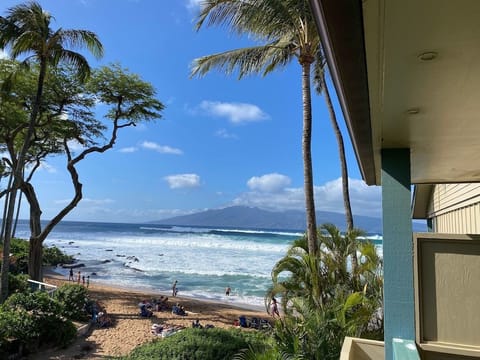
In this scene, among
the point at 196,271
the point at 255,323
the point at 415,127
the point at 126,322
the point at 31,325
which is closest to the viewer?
the point at 415,127

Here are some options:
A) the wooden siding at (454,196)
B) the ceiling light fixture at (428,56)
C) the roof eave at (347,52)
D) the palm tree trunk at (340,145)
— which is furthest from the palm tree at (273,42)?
the ceiling light fixture at (428,56)

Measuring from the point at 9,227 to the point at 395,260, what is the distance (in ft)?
36.7

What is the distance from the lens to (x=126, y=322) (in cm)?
1133

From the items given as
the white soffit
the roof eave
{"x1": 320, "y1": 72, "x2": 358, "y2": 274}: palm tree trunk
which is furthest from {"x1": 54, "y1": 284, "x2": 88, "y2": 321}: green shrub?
the roof eave

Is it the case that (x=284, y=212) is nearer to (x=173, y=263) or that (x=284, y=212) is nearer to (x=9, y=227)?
A: (x=173, y=263)

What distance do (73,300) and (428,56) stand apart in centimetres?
1144

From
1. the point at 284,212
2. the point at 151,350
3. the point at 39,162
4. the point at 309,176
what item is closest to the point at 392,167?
the point at 151,350

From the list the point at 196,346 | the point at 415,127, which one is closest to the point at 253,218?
the point at 196,346

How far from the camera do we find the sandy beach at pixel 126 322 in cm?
828

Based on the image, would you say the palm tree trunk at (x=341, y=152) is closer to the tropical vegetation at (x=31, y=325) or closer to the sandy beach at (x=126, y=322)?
the sandy beach at (x=126, y=322)

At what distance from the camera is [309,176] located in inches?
335

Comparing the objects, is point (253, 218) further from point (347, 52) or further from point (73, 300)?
point (347, 52)

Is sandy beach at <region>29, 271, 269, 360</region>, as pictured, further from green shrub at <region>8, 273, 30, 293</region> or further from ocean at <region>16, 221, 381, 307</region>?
ocean at <region>16, 221, 381, 307</region>

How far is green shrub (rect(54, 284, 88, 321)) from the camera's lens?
10.4 meters
